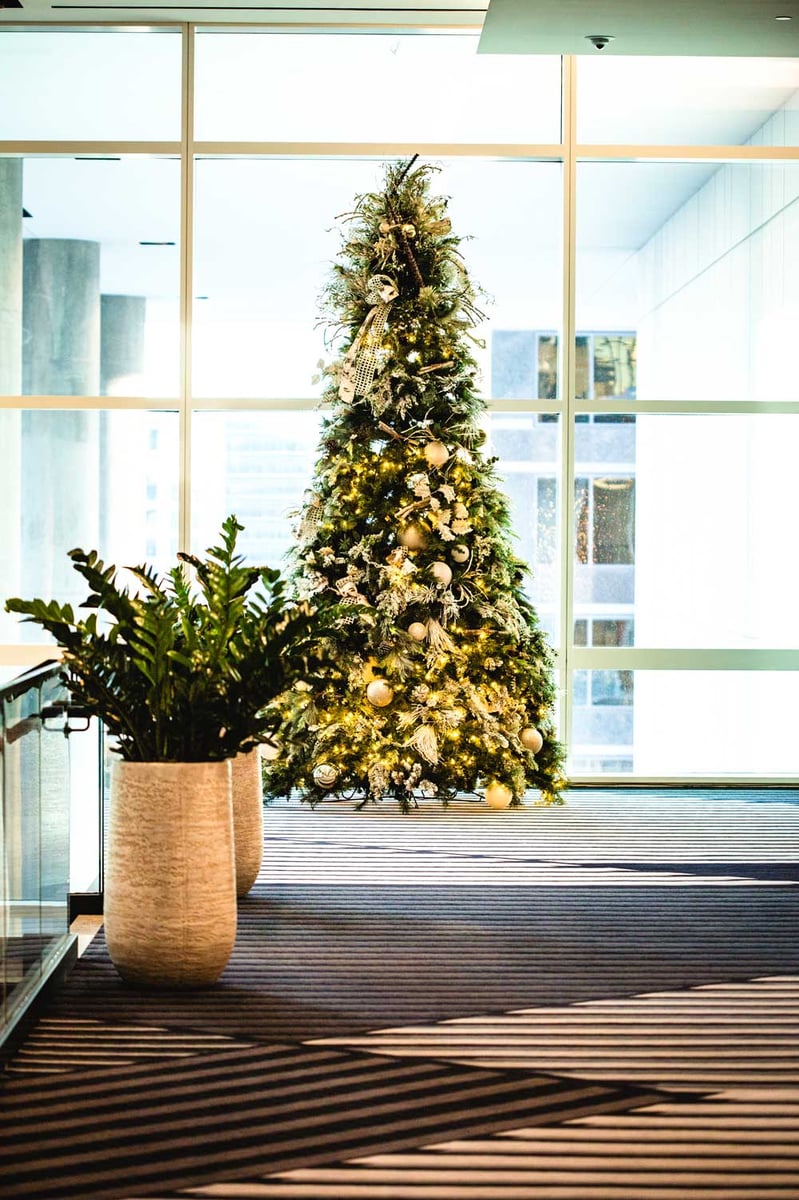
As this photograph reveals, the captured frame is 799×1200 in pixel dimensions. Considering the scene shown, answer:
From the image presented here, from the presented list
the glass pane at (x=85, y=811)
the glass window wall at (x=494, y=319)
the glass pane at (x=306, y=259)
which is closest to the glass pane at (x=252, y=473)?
the glass window wall at (x=494, y=319)

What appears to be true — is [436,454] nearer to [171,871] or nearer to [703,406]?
[703,406]

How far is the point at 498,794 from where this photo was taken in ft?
21.6

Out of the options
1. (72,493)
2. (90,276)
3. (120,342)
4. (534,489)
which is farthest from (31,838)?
(90,276)

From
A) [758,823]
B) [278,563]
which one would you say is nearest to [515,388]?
[278,563]

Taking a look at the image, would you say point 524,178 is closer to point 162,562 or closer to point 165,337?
point 165,337

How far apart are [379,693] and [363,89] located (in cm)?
A: 352

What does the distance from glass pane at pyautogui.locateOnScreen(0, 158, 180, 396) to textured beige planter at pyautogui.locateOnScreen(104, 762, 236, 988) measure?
417 centimetres

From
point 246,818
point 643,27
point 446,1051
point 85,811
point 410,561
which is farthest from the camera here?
point 410,561

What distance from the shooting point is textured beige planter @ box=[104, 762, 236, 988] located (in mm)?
3656

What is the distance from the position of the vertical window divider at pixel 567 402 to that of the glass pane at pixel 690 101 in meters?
0.09

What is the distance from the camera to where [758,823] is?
6492mm

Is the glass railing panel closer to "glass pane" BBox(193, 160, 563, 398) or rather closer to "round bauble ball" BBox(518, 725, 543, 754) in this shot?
"round bauble ball" BBox(518, 725, 543, 754)

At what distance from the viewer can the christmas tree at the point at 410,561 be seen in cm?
645

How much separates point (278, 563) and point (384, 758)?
1545mm
